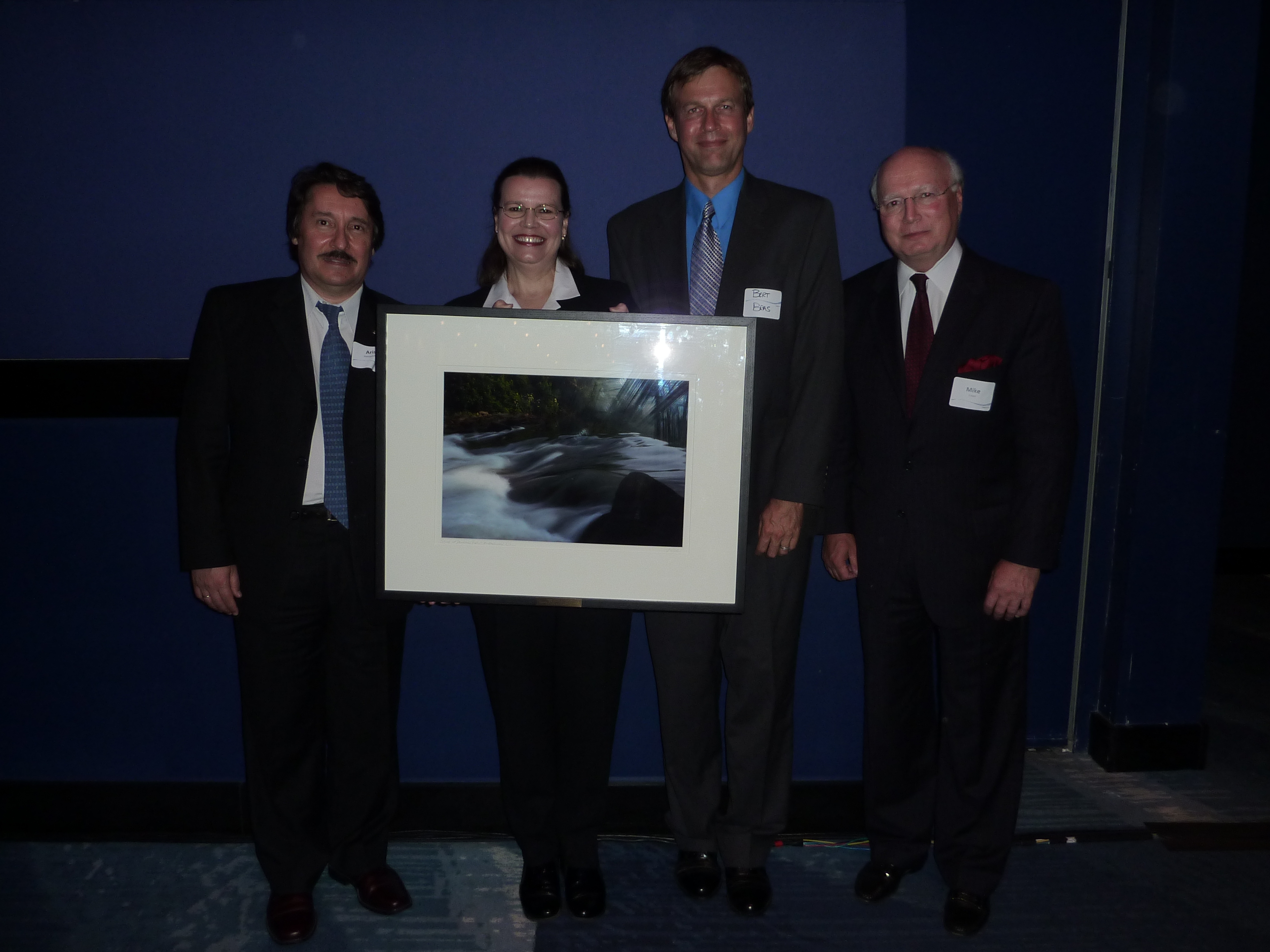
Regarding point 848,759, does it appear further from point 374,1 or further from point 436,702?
point 374,1

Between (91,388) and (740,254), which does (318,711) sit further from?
(740,254)

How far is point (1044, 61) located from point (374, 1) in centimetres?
219

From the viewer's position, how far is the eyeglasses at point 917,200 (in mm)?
2016

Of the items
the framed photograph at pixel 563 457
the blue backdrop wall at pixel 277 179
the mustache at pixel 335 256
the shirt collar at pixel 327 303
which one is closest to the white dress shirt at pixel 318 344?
the shirt collar at pixel 327 303

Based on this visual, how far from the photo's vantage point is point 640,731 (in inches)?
105

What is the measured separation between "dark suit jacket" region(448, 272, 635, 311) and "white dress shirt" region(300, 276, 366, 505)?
0.90 feet

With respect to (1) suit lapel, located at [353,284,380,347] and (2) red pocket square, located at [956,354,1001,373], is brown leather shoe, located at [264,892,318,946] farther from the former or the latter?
(2) red pocket square, located at [956,354,1001,373]

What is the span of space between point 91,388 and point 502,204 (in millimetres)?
1476

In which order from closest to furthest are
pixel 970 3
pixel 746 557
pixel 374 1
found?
1. pixel 746 557
2. pixel 374 1
3. pixel 970 3

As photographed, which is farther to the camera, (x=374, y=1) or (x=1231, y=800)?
(x=1231, y=800)

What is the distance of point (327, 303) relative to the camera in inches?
79.3

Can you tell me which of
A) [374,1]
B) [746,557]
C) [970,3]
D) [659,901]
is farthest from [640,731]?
[970,3]

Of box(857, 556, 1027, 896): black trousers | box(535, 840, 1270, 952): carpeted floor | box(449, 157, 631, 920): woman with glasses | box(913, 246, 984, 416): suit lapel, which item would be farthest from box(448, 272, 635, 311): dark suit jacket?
box(535, 840, 1270, 952): carpeted floor

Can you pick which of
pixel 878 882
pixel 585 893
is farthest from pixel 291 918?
pixel 878 882
